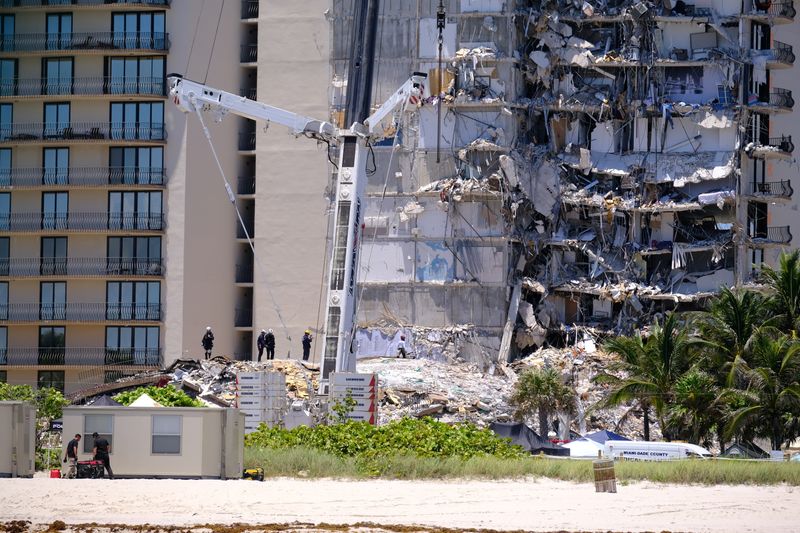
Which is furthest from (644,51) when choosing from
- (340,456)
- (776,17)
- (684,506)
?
(684,506)

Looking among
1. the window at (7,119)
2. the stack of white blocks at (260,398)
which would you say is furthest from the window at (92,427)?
the window at (7,119)

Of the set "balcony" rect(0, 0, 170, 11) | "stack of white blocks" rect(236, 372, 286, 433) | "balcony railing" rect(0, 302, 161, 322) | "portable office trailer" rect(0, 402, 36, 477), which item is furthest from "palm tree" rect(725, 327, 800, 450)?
"balcony" rect(0, 0, 170, 11)

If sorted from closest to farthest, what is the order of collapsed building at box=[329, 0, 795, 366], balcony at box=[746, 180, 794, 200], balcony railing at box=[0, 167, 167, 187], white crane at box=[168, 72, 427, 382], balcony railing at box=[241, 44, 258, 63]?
white crane at box=[168, 72, 427, 382] < collapsed building at box=[329, 0, 795, 366] < balcony at box=[746, 180, 794, 200] < balcony railing at box=[0, 167, 167, 187] < balcony railing at box=[241, 44, 258, 63]

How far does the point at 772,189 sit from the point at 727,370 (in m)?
23.9

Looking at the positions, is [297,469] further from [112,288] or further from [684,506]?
[112,288]

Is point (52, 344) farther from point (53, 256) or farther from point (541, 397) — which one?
point (541, 397)

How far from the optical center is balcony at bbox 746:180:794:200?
83812 mm

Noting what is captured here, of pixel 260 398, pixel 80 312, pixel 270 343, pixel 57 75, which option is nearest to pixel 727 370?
pixel 260 398

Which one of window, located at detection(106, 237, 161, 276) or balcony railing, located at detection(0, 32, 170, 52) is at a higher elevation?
balcony railing, located at detection(0, 32, 170, 52)

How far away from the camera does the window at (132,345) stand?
84.2 meters

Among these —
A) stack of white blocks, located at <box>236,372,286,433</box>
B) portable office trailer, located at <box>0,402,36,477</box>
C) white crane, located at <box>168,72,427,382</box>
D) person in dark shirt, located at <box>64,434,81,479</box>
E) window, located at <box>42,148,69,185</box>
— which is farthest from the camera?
window, located at <box>42,148,69,185</box>

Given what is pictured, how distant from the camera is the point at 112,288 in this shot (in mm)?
85688

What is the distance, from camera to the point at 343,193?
62.1 m

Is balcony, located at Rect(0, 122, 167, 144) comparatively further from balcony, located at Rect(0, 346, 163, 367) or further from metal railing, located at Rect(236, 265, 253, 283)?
balcony, located at Rect(0, 346, 163, 367)
